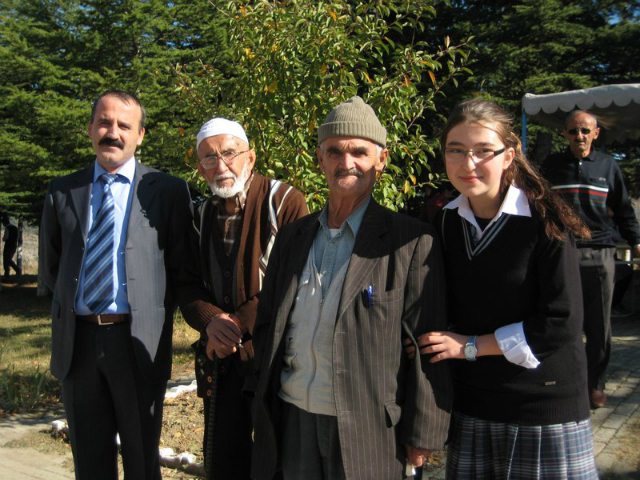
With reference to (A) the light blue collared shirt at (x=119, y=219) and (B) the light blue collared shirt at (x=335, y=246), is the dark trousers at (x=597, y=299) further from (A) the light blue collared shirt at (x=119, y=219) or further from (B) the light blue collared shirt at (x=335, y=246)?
(A) the light blue collared shirt at (x=119, y=219)

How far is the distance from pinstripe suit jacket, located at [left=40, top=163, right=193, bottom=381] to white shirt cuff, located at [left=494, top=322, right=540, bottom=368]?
1.75 metres

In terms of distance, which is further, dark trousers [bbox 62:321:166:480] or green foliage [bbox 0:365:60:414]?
green foliage [bbox 0:365:60:414]

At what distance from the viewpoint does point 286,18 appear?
14.6ft

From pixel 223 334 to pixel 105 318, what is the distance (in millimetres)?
645

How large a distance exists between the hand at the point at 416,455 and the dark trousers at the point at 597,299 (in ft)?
9.87

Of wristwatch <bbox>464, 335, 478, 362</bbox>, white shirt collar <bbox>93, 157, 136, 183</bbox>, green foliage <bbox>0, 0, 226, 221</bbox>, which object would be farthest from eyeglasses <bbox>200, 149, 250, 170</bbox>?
green foliage <bbox>0, 0, 226, 221</bbox>

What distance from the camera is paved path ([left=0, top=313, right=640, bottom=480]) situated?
3896mm

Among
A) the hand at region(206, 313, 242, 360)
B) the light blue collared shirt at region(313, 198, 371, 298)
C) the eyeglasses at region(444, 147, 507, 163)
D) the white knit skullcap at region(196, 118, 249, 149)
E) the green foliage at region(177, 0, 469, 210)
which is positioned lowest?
the hand at region(206, 313, 242, 360)

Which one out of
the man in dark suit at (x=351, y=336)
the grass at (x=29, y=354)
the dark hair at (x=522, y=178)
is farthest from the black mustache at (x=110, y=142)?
the grass at (x=29, y=354)

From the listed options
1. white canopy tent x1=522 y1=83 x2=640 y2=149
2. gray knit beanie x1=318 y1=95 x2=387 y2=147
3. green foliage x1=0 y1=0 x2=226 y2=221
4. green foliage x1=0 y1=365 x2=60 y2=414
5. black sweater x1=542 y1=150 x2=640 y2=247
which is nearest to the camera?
gray knit beanie x1=318 y1=95 x2=387 y2=147

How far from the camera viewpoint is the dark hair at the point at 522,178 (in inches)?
81.5

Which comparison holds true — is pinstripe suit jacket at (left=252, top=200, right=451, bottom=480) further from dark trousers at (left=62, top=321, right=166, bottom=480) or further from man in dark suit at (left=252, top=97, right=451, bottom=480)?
dark trousers at (left=62, top=321, right=166, bottom=480)

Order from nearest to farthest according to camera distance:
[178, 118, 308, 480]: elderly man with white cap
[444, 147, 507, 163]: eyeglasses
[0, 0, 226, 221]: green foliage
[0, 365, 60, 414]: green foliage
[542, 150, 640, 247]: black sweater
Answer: [444, 147, 507, 163]: eyeglasses < [178, 118, 308, 480]: elderly man with white cap < [542, 150, 640, 247]: black sweater < [0, 365, 60, 414]: green foliage < [0, 0, 226, 221]: green foliage

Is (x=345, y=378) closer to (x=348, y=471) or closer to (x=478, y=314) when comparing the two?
(x=348, y=471)
